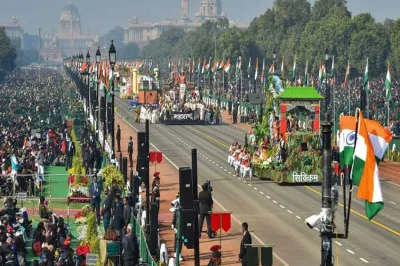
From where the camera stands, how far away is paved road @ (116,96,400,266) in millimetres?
35156

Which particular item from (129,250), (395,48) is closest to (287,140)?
(129,250)

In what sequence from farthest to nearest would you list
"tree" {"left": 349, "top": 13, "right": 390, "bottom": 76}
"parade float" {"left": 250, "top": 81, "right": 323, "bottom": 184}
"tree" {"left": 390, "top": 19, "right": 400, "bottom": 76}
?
1. "tree" {"left": 349, "top": 13, "right": 390, "bottom": 76}
2. "tree" {"left": 390, "top": 19, "right": 400, "bottom": 76}
3. "parade float" {"left": 250, "top": 81, "right": 323, "bottom": 184}

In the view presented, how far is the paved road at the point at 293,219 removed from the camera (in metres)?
35.2

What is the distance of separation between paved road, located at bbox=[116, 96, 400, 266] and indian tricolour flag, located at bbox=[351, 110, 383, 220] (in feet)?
39.3

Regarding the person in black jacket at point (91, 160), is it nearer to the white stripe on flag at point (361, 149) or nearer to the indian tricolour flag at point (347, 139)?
the indian tricolour flag at point (347, 139)

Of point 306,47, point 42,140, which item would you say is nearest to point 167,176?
point 42,140

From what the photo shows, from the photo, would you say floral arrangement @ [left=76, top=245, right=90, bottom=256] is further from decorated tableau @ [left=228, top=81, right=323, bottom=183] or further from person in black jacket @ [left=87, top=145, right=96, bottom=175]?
person in black jacket @ [left=87, top=145, right=96, bottom=175]

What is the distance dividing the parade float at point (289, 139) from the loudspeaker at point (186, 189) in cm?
2323

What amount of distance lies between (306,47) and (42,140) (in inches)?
4614

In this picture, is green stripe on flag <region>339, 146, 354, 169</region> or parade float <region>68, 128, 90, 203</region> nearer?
green stripe on flag <region>339, 146, 354, 169</region>

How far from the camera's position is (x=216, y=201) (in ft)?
157

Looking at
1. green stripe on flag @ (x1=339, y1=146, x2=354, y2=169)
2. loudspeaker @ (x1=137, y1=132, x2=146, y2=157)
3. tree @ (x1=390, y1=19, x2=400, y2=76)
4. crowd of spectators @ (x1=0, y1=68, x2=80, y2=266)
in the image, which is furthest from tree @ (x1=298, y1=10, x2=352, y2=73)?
green stripe on flag @ (x1=339, y1=146, x2=354, y2=169)

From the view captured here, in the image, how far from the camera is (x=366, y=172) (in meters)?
21.6

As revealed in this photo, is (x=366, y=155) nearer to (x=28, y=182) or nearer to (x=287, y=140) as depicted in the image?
(x=28, y=182)
